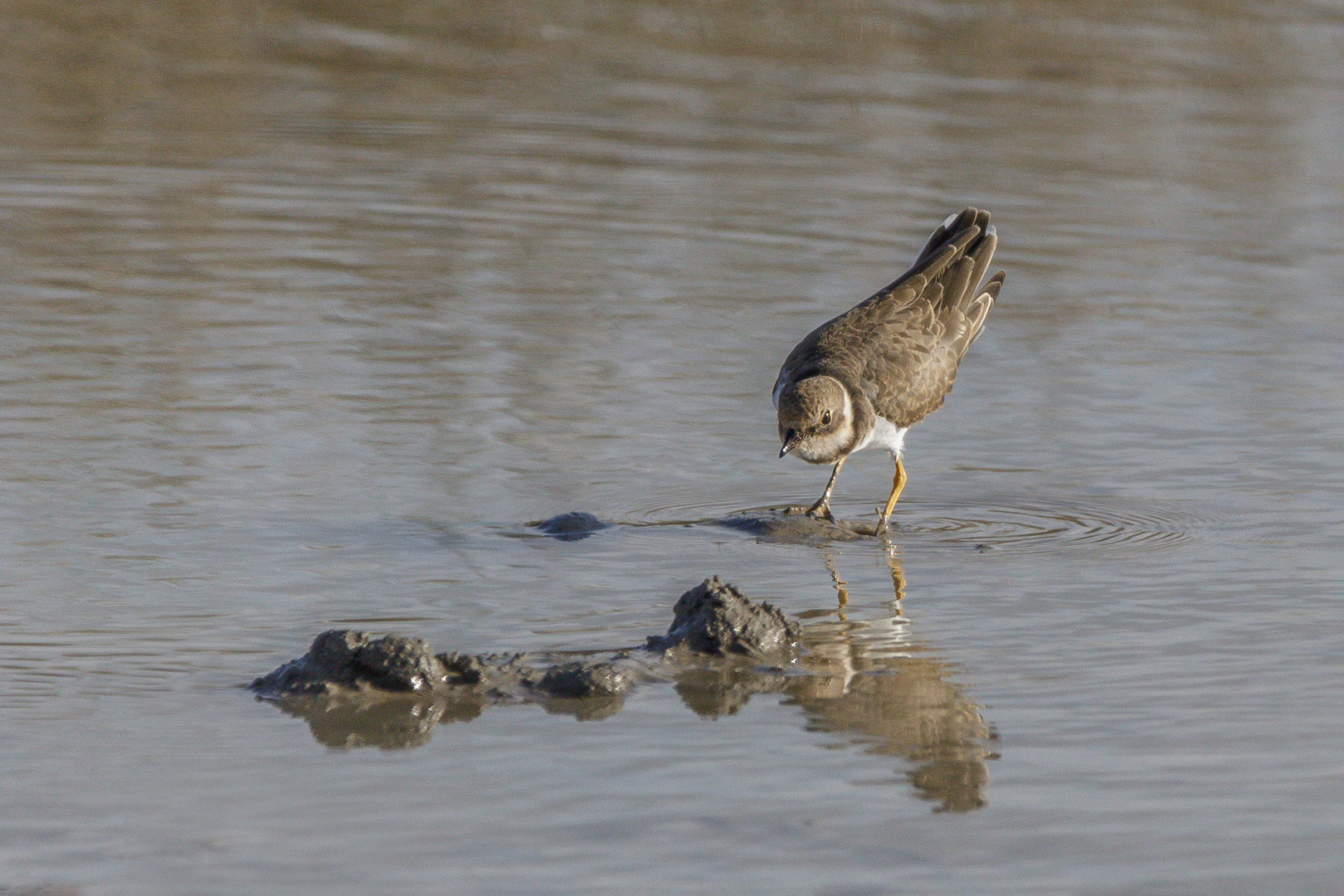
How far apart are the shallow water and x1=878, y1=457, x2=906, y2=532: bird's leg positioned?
3.4 inches

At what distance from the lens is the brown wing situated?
30.0ft

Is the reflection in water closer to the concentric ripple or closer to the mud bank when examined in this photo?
the mud bank

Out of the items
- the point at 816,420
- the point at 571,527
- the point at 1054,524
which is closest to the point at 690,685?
the point at 571,527

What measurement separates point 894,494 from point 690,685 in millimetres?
2681

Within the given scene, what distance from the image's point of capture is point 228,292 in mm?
11797

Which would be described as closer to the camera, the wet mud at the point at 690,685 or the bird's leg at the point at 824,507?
the wet mud at the point at 690,685

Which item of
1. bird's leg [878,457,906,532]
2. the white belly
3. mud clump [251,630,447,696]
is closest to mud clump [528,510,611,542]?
bird's leg [878,457,906,532]

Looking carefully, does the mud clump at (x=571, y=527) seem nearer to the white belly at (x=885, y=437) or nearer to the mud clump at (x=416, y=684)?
the white belly at (x=885, y=437)

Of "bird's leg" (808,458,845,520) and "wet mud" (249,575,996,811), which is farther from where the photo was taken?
"bird's leg" (808,458,845,520)

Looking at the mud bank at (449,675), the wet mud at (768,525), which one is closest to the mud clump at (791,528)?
the wet mud at (768,525)

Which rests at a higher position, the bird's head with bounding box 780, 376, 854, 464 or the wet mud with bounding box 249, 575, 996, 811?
the bird's head with bounding box 780, 376, 854, 464

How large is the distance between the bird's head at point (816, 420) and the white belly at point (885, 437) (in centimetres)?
10

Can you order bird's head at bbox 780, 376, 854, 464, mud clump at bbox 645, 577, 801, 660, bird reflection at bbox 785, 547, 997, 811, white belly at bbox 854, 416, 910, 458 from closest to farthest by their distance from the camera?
1. bird reflection at bbox 785, 547, 997, 811
2. mud clump at bbox 645, 577, 801, 660
3. bird's head at bbox 780, 376, 854, 464
4. white belly at bbox 854, 416, 910, 458

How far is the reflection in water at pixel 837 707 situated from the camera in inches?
226
